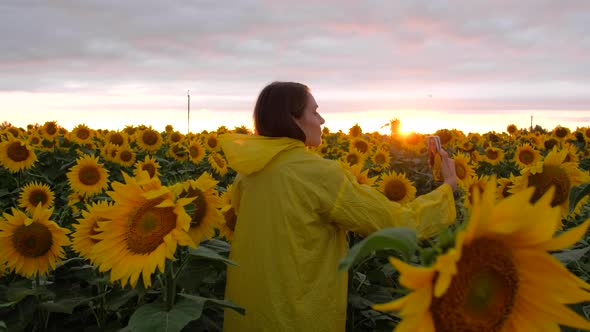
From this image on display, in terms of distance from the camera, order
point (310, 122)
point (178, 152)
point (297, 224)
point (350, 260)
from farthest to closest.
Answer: point (178, 152)
point (310, 122)
point (297, 224)
point (350, 260)

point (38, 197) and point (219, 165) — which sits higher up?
point (219, 165)

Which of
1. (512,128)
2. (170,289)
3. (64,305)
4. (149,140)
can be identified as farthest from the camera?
(512,128)

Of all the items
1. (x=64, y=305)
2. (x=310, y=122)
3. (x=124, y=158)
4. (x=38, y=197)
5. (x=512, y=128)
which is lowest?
(x=64, y=305)

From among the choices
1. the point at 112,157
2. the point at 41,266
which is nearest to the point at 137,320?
the point at 41,266

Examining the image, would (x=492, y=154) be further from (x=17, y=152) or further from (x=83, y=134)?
(x=83, y=134)

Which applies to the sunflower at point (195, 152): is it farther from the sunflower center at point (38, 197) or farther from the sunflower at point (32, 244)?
the sunflower at point (32, 244)

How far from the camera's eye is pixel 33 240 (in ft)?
10.9

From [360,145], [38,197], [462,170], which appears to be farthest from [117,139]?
[462,170]

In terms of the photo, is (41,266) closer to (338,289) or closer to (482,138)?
(338,289)

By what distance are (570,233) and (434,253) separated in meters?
0.28

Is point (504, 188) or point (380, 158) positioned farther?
point (380, 158)

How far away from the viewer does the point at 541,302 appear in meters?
A: 1.33

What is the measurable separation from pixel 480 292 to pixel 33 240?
275 centimetres

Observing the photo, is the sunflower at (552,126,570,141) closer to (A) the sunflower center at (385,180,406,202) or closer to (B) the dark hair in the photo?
(A) the sunflower center at (385,180,406,202)
